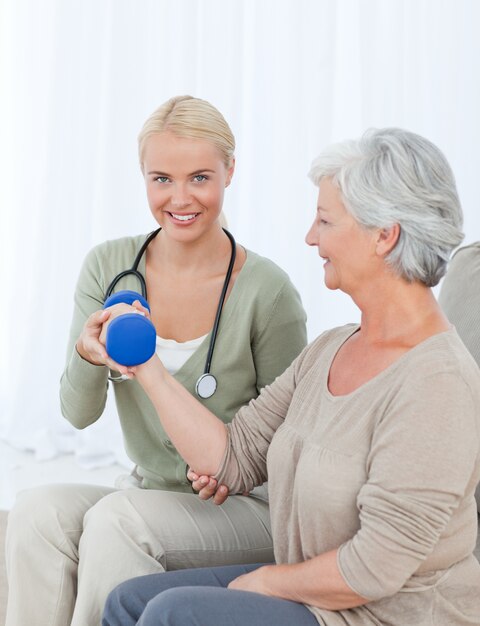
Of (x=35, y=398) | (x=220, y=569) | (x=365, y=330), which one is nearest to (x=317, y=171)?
(x=365, y=330)

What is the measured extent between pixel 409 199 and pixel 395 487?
0.41 meters

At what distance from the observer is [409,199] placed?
1393 mm

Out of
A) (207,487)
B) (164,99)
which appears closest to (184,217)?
(207,487)

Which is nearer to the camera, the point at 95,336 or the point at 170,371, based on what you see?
the point at 95,336

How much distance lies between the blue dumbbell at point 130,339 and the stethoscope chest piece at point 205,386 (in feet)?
0.88

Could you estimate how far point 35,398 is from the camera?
152 inches

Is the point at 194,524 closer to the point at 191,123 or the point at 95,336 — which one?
the point at 95,336

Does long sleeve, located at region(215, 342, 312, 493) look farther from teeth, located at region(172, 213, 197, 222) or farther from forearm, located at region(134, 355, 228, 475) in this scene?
teeth, located at region(172, 213, 197, 222)

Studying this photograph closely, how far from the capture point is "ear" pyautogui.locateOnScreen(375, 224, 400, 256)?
4.64 feet

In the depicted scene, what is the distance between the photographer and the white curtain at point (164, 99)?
3.31 metres

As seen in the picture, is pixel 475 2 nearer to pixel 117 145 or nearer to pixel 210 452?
pixel 117 145

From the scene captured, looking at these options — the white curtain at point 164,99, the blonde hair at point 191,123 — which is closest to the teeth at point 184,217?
the blonde hair at point 191,123

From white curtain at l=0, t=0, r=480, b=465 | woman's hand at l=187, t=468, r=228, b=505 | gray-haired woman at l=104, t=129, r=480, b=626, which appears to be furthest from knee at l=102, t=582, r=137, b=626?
white curtain at l=0, t=0, r=480, b=465

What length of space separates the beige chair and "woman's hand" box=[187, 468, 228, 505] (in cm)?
48
